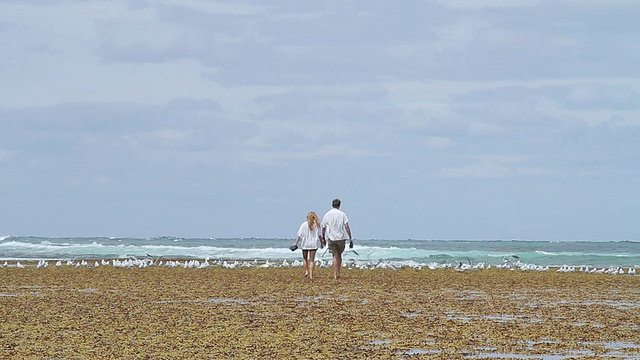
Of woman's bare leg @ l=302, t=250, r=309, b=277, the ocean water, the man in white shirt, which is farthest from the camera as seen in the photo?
the ocean water

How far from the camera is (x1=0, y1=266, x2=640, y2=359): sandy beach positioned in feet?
33.8

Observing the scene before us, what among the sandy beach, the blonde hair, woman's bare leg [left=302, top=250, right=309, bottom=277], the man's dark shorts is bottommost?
the sandy beach

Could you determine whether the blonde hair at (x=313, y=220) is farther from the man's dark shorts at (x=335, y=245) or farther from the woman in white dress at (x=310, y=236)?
the man's dark shorts at (x=335, y=245)

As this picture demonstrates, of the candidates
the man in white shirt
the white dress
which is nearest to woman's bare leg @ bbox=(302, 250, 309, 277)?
the white dress

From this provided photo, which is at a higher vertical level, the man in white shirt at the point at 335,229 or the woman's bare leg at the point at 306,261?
the man in white shirt at the point at 335,229

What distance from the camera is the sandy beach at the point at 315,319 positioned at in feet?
33.8

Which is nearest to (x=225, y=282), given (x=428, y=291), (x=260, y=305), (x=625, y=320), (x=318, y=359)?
(x=428, y=291)

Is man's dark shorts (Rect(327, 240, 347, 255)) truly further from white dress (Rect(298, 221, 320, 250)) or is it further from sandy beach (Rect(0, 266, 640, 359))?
sandy beach (Rect(0, 266, 640, 359))

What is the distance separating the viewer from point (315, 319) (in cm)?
1322

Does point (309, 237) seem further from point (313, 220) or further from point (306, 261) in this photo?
point (306, 261)

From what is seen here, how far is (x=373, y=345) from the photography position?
10.6 meters

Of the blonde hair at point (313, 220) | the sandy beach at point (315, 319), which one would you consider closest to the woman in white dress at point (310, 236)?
the blonde hair at point (313, 220)

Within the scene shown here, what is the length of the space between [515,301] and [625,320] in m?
3.44

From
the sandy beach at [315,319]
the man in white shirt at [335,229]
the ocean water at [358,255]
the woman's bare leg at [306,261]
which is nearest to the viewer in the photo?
the sandy beach at [315,319]
